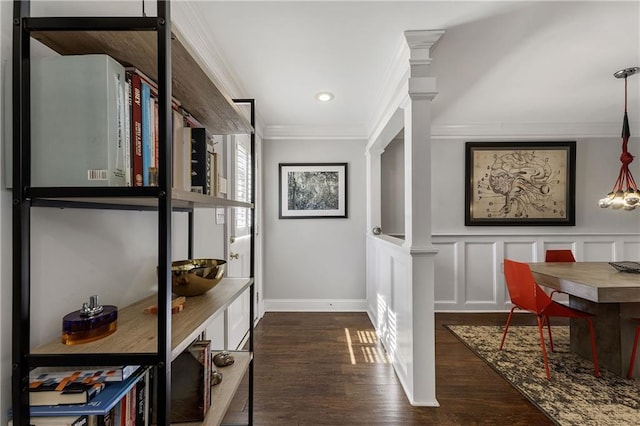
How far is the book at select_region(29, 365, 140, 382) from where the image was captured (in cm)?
74

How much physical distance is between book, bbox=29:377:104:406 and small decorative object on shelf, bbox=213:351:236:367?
Answer: 855mm

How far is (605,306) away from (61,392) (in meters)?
3.25

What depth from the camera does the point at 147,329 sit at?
34.4 inches

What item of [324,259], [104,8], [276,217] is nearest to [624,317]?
[324,259]

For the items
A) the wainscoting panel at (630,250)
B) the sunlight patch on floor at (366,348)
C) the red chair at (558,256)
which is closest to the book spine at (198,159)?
the sunlight patch on floor at (366,348)

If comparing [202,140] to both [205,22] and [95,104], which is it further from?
[205,22]

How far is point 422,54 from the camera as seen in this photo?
182 centimetres

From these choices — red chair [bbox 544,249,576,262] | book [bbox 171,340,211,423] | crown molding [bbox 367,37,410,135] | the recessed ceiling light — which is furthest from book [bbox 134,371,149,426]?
red chair [bbox 544,249,576,262]

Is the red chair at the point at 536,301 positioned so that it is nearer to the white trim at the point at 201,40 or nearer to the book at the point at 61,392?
the white trim at the point at 201,40

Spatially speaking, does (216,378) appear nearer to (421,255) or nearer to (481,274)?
(421,255)

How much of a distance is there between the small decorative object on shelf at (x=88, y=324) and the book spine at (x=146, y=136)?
1.17 ft

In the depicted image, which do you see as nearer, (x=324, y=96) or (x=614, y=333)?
(x=614, y=333)

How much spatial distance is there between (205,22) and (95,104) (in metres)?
1.26

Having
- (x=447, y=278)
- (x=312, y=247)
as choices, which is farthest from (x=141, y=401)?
(x=447, y=278)
